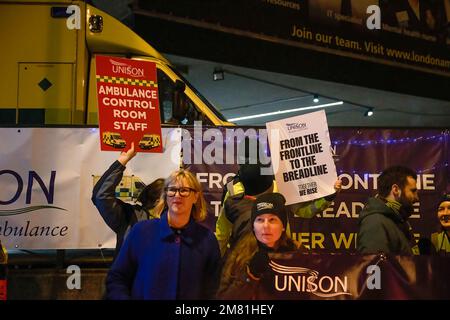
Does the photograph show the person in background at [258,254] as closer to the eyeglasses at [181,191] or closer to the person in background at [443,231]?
the eyeglasses at [181,191]

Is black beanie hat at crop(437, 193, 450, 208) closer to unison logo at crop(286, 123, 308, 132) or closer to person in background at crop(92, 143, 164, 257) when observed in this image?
unison logo at crop(286, 123, 308, 132)

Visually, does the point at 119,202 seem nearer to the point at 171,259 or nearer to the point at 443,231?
the point at 171,259

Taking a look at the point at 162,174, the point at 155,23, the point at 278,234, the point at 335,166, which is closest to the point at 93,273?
the point at 162,174

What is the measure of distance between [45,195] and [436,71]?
36.1ft

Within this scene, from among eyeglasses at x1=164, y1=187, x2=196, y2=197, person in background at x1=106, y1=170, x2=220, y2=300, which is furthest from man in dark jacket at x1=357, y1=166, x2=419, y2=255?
eyeglasses at x1=164, y1=187, x2=196, y2=197

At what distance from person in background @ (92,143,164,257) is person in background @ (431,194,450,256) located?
2937mm

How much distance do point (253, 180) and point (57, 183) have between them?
6.98ft

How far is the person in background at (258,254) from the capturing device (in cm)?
525

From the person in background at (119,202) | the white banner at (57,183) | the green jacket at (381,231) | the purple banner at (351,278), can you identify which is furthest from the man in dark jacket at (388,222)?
the white banner at (57,183)

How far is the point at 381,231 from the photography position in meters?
5.31

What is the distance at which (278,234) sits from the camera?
538cm

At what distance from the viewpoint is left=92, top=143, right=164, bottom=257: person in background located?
5.83 meters

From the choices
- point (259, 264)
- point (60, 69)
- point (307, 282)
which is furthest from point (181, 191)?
point (60, 69)
